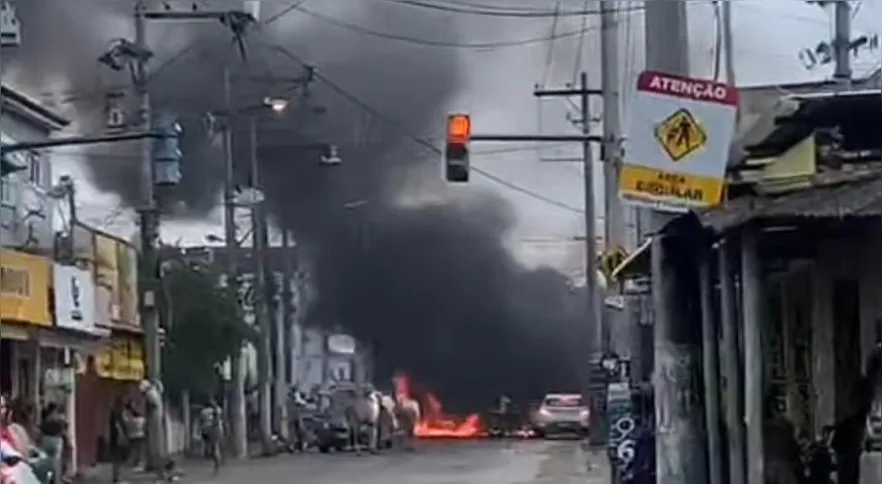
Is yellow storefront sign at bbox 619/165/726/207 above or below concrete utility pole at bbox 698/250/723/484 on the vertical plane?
above

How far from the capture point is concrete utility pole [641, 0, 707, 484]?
1689 cm

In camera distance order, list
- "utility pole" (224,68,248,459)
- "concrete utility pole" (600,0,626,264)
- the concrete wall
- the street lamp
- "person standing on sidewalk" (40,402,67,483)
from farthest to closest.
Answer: the street lamp < "utility pole" (224,68,248,459) < "concrete utility pole" (600,0,626,264) < "person standing on sidewalk" (40,402,67,483) < the concrete wall

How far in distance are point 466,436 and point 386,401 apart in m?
16.5

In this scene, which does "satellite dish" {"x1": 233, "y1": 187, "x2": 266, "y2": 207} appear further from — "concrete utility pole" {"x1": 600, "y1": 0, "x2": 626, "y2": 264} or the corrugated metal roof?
the corrugated metal roof

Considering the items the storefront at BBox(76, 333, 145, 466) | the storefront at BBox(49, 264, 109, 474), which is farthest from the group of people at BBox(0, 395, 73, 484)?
the storefront at BBox(76, 333, 145, 466)

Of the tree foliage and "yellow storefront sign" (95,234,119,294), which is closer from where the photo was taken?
"yellow storefront sign" (95,234,119,294)

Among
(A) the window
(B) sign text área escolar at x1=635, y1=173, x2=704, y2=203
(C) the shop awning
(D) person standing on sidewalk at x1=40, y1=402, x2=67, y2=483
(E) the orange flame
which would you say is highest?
(A) the window

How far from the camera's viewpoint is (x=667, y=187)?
14680 mm

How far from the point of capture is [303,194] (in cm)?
7756

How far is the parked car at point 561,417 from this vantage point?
63.4 meters

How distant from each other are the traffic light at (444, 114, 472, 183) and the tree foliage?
89.5 feet

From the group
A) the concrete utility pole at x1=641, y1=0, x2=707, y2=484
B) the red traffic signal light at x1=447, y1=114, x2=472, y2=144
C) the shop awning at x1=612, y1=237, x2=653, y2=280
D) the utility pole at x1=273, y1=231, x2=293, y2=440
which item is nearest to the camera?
the concrete utility pole at x1=641, y1=0, x2=707, y2=484

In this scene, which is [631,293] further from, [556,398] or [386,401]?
[556,398]

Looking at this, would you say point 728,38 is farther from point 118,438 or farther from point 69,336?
point 118,438
